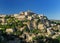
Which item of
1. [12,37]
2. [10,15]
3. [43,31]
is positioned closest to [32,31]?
[43,31]

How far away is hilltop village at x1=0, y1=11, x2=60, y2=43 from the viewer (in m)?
50.2

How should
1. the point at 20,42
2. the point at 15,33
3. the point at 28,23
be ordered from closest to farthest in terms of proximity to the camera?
1. the point at 20,42
2. the point at 15,33
3. the point at 28,23

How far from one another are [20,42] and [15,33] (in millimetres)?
3866

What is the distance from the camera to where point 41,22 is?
55562mm

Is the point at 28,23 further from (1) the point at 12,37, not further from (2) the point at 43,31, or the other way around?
(1) the point at 12,37

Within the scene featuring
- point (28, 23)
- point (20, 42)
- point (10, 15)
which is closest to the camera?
point (20, 42)

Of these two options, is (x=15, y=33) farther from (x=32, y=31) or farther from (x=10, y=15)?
(x=10, y=15)

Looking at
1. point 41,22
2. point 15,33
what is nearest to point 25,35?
point 15,33

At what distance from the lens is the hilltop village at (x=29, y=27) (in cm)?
5022

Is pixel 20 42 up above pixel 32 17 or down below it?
below

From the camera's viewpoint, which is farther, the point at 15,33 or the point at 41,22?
the point at 41,22

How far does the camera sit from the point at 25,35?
5072 centimetres

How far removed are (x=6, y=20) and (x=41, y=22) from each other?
276 inches

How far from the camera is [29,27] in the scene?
5412 cm
